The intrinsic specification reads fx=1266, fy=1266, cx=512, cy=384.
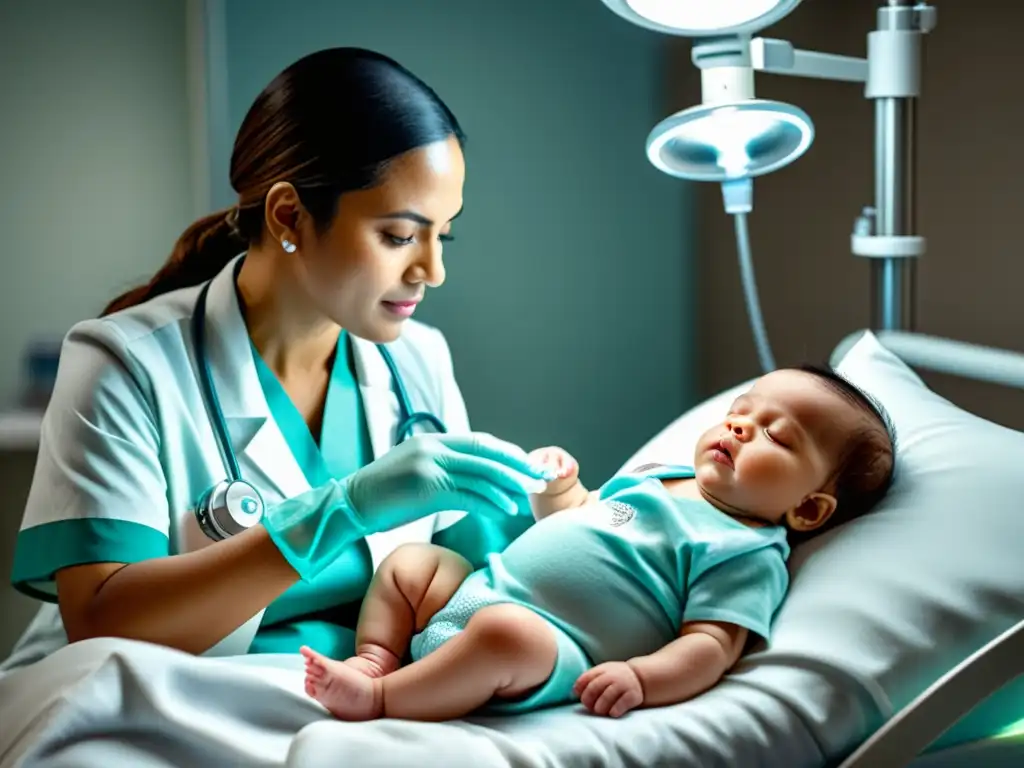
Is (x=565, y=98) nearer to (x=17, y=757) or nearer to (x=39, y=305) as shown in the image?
(x=39, y=305)

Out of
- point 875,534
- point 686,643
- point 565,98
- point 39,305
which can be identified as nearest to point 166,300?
point 686,643

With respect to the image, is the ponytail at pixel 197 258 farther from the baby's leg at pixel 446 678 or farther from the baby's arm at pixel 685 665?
the baby's arm at pixel 685 665

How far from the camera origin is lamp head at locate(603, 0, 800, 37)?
1398 millimetres

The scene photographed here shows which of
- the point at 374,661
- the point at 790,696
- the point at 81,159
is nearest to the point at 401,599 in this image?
the point at 374,661

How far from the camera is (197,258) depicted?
1.54 m

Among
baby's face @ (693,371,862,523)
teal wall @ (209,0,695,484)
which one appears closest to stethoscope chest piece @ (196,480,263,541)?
baby's face @ (693,371,862,523)

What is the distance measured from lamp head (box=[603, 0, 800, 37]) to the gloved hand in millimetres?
520

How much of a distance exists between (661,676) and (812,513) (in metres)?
0.30

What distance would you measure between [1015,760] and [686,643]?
340 mm

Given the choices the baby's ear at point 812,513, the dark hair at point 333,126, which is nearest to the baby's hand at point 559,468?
the baby's ear at point 812,513

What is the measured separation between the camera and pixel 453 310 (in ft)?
8.13

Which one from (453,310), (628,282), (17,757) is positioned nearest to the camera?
(17,757)

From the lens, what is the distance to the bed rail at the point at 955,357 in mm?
1443

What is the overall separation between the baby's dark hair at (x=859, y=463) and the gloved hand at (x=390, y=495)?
35 cm
